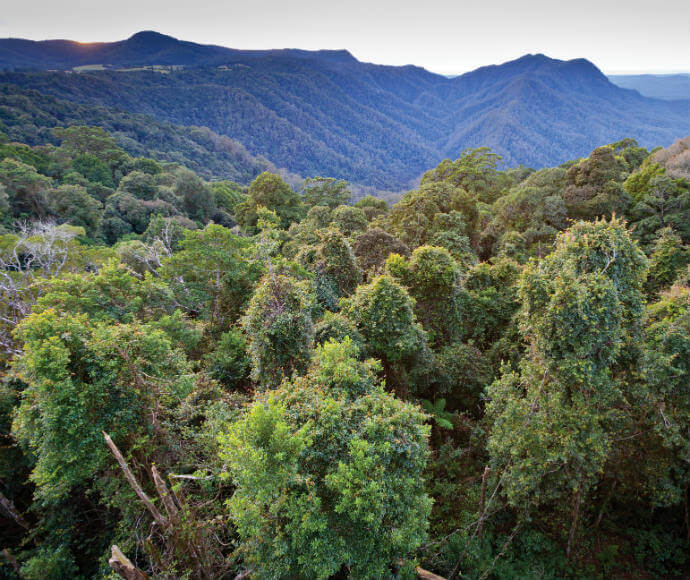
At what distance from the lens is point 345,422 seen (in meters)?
6.70

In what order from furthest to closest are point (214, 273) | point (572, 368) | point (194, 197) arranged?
point (194, 197), point (214, 273), point (572, 368)

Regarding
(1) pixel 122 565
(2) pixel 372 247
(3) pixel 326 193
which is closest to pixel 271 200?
(3) pixel 326 193

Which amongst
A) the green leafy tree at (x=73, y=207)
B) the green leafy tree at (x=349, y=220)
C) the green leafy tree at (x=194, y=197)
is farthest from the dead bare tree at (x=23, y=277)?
the green leafy tree at (x=194, y=197)

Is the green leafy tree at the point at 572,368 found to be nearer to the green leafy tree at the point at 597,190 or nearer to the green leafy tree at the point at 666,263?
the green leafy tree at the point at 666,263

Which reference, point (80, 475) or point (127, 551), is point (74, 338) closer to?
point (80, 475)

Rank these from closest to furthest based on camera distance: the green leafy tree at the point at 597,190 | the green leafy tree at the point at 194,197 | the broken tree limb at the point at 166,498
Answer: the broken tree limb at the point at 166,498 < the green leafy tree at the point at 597,190 < the green leafy tree at the point at 194,197

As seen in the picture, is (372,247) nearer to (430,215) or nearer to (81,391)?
(430,215)

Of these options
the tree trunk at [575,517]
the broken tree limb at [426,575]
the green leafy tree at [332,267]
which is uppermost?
the green leafy tree at [332,267]

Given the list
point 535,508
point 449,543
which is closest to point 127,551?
point 449,543

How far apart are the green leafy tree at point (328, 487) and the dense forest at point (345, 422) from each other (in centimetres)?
4

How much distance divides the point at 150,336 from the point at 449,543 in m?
9.89

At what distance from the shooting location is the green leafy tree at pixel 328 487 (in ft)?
19.2

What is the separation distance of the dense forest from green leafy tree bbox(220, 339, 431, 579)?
4 centimetres

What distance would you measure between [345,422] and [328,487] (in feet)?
3.72
